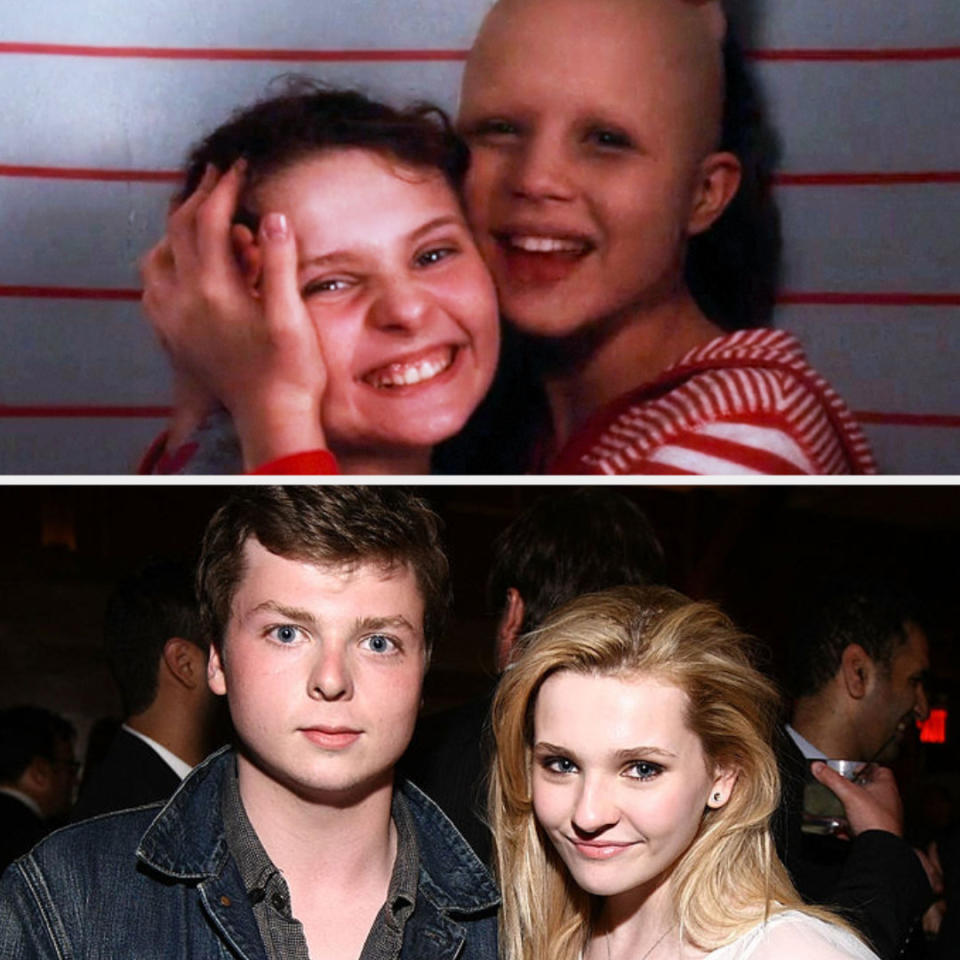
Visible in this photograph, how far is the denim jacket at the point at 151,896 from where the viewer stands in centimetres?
178

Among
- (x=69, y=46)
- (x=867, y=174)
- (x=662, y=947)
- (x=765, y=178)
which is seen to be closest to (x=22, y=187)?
(x=69, y=46)

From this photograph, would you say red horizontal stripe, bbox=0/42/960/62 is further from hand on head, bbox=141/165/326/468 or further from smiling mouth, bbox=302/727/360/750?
smiling mouth, bbox=302/727/360/750

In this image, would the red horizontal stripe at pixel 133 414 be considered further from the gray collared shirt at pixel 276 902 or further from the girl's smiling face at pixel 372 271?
the gray collared shirt at pixel 276 902

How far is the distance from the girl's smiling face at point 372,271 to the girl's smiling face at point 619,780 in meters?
0.70

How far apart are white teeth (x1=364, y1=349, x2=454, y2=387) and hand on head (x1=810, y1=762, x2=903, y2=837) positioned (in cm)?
92

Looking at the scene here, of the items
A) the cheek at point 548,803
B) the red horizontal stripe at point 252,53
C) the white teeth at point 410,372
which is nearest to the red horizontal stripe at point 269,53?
the red horizontal stripe at point 252,53

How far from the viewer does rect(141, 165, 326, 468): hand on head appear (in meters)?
2.40

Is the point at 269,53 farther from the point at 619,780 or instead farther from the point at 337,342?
the point at 619,780

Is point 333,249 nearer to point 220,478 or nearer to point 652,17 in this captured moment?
point 220,478

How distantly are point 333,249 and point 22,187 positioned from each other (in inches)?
19.6

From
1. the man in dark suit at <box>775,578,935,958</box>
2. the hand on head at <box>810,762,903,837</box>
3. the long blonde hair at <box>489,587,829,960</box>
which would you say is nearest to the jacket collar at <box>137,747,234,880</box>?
the long blonde hair at <box>489,587,829,960</box>

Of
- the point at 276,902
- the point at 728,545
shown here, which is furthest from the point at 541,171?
the point at 728,545

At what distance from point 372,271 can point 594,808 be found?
973 millimetres

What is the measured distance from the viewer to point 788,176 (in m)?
2.43
